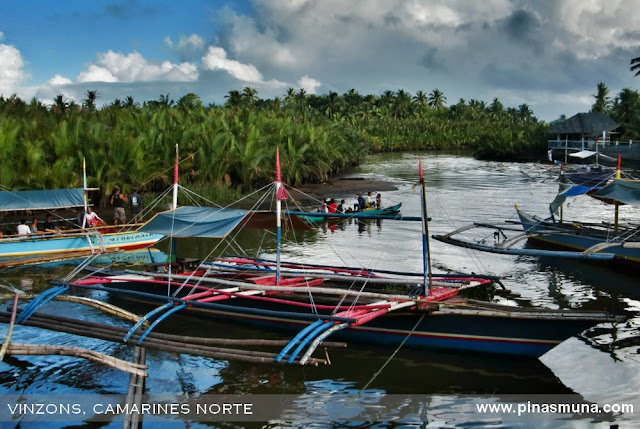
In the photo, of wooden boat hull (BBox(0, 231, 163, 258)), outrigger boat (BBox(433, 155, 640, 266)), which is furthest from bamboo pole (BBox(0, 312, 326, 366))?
outrigger boat (BBox(433, 155, 640, 266))

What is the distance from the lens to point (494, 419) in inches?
428

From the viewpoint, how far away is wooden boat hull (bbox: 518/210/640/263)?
20297 millimetres

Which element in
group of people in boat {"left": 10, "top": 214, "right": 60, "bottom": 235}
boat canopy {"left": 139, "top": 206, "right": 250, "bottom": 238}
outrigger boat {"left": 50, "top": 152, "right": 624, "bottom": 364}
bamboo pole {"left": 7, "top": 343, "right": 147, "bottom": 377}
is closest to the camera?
bamboo pole {"left": 7, "top": 343, "right": 147, "bottom": 377}

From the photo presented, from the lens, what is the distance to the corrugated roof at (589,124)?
69.6m

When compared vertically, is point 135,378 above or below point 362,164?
below

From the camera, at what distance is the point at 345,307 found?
43.4 feet

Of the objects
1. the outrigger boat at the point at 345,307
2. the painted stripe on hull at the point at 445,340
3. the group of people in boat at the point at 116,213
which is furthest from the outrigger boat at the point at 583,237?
the group of people in boat at the point at 116,213

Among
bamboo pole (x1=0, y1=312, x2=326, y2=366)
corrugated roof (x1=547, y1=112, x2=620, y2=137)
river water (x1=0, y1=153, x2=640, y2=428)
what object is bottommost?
river water (x1=0, y1=153, x2=640, y2=428)

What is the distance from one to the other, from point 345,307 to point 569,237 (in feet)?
42.4

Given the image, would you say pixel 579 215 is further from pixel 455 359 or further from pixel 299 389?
pixel 299 389

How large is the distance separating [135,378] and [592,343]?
401 inches

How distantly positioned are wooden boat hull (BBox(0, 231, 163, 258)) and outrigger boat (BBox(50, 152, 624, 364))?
6.94 metres

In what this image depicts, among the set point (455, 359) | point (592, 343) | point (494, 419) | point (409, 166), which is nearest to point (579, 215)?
point (592, 343)

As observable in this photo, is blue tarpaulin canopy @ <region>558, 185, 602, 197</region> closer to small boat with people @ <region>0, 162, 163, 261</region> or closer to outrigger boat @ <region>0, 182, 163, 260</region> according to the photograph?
small boat with people @ <region>0, 162, 163, 261</region>
